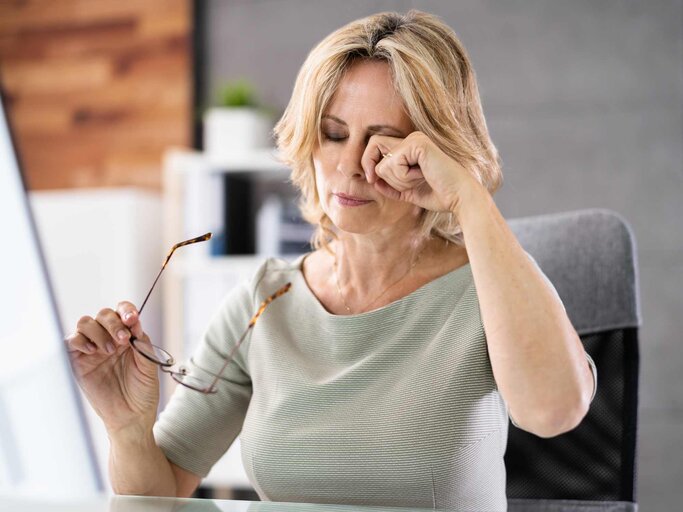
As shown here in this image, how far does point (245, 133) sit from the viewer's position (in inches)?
136

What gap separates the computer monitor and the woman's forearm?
128 centimetres

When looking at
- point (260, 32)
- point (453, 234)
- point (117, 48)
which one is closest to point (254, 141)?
point (260, 32)

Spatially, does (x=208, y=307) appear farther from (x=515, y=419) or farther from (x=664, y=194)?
(x=515, y=419)

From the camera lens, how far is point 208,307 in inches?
135

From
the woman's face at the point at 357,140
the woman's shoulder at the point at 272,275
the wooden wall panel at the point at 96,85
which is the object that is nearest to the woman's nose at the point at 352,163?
the woman's face at the point at 357,140

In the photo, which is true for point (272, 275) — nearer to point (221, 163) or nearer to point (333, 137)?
point (333, 137)

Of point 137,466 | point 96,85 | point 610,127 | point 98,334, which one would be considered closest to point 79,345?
point 98,334

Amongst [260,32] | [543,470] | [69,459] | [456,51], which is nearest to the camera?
[456,51]

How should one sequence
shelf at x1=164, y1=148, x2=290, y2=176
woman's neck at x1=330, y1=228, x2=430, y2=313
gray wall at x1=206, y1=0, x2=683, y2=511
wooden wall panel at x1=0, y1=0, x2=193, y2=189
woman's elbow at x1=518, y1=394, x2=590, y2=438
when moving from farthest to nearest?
wooden wall panel at x1=0, y1=0, x2=193, y2=189 → shelf at x1=164, y1=148, x2=290, y2=176 → gray wall at x1=206, y1=0, x2=683, y2=511 → woman's neck at x1=330, y1=228, x2=430, y2=313 → woman's elbow at x1=518, y1=394, x2=590, y2=438

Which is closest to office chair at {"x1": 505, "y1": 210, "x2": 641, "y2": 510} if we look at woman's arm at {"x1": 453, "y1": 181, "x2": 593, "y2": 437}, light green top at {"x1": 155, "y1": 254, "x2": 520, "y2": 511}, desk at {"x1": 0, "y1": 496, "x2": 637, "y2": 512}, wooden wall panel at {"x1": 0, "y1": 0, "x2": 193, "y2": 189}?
light green top at {"x1": 155, "y1": 254, "x2": 520, "y2": 511}

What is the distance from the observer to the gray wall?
314 cm

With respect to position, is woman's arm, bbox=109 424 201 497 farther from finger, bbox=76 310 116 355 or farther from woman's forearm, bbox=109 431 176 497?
finger, bbox=76 310 116 355

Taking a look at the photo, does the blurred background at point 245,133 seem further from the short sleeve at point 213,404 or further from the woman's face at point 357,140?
the woman's face at point 357,140

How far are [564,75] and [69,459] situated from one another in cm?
247
